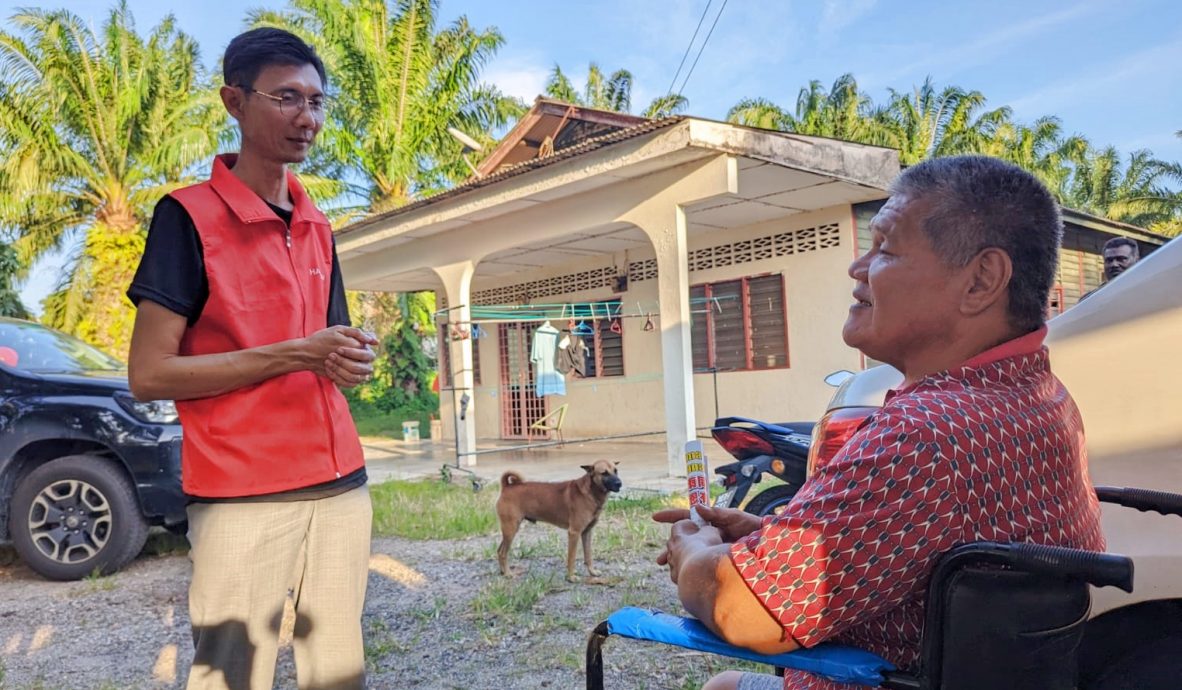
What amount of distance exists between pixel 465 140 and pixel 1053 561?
594 inches

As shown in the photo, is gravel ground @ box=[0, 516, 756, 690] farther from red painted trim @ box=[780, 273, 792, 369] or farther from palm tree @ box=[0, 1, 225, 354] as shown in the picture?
palm tree @ box=[0, 1, 225, 354]

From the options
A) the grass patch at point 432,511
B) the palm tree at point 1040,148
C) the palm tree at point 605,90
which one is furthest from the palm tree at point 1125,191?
the grass patch at point 432,511

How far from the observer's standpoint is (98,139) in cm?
1647

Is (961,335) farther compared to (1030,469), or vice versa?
(961,335)

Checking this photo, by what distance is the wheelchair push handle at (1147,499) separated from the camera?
1555 millimetres

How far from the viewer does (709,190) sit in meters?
7.41

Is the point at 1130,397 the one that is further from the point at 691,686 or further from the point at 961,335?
the point at 691,686

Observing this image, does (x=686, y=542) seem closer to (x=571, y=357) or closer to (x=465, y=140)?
(x=571, y=357)

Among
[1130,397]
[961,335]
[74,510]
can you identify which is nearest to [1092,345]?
[1130,397]

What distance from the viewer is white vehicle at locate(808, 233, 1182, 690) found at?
5.57ft

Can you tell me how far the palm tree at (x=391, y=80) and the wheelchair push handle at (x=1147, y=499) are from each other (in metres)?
16.9

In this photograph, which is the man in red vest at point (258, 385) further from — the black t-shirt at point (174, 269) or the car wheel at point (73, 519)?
the car wheel at point (73, 519)

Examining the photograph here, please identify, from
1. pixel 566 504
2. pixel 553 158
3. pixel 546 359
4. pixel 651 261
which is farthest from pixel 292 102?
pixel 651 261

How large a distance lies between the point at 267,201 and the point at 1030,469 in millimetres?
1621
